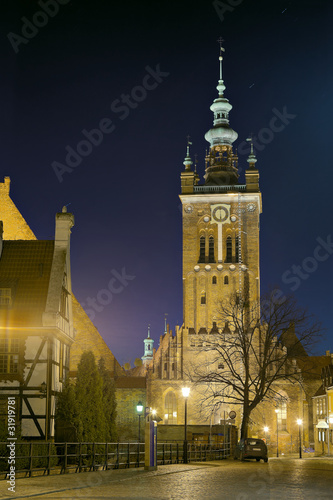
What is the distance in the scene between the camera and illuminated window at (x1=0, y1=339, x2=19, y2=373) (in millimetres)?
31500

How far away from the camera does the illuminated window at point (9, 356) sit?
3150 cm

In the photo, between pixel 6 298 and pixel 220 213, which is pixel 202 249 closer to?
pixel 220 213

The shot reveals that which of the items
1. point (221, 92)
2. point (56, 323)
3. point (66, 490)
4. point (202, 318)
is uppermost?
point (221, 92)

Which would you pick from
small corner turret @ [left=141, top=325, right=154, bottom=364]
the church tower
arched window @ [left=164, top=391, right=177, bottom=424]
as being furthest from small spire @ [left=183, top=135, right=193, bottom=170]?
small corner turret @ [left=141, top=325, right=154, bottom=364]

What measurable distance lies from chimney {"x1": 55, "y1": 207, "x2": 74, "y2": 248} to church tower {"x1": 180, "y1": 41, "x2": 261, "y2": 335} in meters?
51.1

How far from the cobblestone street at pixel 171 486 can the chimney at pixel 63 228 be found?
1450 centimetres

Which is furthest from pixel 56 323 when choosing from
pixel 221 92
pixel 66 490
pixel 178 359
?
pixel 221 92

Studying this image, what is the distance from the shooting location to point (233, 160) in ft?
323

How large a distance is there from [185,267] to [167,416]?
18845 millimetres

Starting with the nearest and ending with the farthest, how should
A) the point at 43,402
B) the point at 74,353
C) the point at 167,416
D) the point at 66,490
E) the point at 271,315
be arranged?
the point at 66,490
the point at 43,402
the point at 271,315
the point at 74,353
the point at 167,416

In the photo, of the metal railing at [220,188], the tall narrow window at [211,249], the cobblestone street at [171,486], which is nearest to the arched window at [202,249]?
the tall narrow window at [211,249]

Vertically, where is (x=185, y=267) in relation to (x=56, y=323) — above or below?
above

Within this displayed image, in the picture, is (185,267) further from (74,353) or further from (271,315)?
(271,315)

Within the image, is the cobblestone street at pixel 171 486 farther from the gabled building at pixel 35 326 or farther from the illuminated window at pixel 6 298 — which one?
the illuminated window at pixel 6 298
